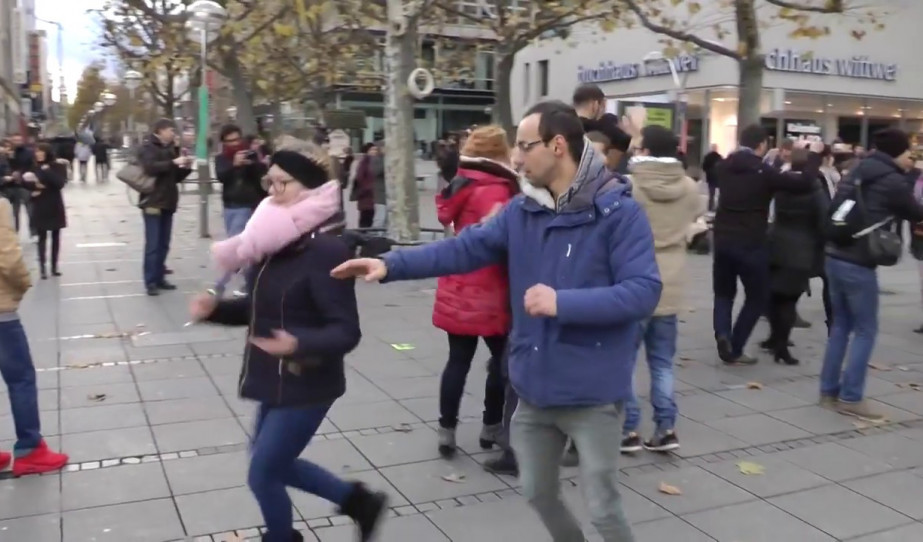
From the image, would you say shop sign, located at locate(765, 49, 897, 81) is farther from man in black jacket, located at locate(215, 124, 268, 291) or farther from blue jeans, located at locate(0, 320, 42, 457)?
blue jeans, located at locate(0, 320, 42, 457)

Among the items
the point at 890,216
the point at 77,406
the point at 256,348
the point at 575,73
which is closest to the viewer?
the point at 256,348

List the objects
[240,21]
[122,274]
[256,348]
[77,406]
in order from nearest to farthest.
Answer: [256,348], [77,406], [122,274], [240,21]

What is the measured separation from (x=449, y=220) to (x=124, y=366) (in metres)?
3.63

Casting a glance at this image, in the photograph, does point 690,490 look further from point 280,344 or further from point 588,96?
point 280,344

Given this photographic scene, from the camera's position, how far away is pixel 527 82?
44969 mm

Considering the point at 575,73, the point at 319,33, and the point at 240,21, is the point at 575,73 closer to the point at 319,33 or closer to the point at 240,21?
→ the point at 319,33

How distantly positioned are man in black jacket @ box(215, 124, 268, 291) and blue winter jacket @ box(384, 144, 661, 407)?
787 cm

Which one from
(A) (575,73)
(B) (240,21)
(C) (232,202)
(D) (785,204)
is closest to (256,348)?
(D) (785,204)

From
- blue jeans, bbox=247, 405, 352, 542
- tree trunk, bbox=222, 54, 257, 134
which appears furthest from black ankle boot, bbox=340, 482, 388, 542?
tree trunk, bbox=222, 54, 257, 134

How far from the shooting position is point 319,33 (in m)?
24.7

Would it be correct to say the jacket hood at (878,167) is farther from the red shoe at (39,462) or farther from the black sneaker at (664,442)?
the red shoe at (39,462)

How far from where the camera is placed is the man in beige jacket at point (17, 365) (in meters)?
4.80

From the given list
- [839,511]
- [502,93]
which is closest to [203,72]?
[502,93]

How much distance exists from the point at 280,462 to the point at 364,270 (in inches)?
34.9
